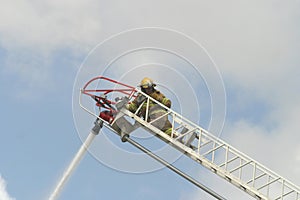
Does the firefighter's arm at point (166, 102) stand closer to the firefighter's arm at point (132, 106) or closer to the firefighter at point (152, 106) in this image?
the firefighter at point (152, 106)

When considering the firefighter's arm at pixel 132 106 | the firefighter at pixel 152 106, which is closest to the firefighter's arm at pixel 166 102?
the firefighter at pixel 152 106

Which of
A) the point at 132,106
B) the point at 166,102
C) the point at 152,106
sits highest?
the point at 166,102

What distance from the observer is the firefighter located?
4747cm

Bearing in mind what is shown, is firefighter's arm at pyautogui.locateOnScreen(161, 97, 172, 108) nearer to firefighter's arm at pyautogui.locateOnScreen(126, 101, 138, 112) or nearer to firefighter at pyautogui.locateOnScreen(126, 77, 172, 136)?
firefighter at pyautogui.locateOnScreen(126, 77, 172, 136)

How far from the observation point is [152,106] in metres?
47.5

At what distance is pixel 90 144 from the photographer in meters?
48.2

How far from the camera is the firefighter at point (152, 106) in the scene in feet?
156

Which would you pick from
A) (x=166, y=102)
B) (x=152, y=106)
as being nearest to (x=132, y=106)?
(x=152, y=106)

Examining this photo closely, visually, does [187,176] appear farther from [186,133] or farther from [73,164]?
[73,164]

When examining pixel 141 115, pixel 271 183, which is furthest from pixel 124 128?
pixel 271 183

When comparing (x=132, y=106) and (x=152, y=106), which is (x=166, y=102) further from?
(x=132, y=106)

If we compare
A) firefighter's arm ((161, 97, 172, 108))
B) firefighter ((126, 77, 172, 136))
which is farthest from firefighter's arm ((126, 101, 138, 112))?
firefighter's arm ((161, 97, 172, 108))

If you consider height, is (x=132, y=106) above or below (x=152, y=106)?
below

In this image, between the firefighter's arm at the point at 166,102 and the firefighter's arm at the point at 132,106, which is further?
the firefighter's arm at the point at 166,102
